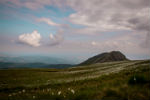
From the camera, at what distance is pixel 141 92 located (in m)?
6.75

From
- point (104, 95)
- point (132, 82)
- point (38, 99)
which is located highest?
point (132, 82)

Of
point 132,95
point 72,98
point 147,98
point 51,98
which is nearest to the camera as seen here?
point 147,98

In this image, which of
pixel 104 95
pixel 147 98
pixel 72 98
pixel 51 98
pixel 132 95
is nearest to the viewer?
pixel 147 98

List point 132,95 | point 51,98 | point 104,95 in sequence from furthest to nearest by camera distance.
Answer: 1. point 51,98
2. point 104,95
3. point 132,95

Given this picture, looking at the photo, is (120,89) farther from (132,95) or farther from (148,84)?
(148,84)

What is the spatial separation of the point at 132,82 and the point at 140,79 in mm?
593

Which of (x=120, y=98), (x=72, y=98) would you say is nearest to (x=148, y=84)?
(x=120, y=98)

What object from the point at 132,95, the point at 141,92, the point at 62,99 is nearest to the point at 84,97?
the point at 62,99

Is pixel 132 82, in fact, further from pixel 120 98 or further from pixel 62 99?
pixel 62 99

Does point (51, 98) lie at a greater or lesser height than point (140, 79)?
lesser

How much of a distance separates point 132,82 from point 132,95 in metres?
2.09

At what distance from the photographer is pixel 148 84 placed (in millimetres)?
7543

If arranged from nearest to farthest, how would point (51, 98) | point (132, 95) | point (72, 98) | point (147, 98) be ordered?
point (147, 98) → point (132, 95) → point (72, 98) → point (51, 98)

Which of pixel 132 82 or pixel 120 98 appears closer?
pixel 120 98
